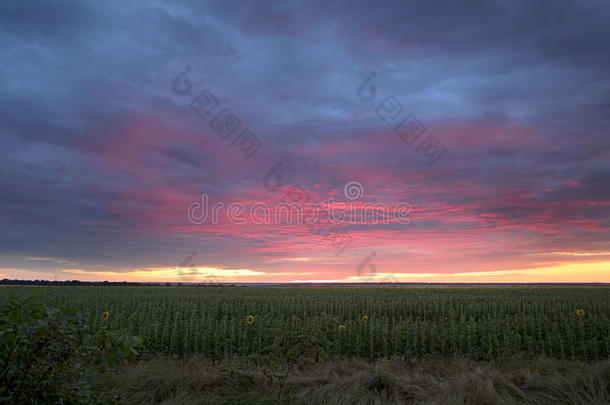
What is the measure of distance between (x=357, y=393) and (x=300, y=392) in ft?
3.24

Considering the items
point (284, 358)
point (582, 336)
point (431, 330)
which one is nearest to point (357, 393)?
point (284, 358)

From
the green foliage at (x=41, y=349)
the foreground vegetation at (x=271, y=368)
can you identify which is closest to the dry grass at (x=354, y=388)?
the foreground vegetation at (x=271, y=368)

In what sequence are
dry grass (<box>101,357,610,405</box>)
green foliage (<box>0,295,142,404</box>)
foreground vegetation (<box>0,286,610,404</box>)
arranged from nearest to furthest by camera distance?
green foliage (<box>0,295,142,404</box>) → foreground vegetation (<box>0,286,610,404</box>) → dry grass (<box>101,357,610,405</box>)

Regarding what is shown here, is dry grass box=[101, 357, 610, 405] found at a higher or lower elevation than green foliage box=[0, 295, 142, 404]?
lower

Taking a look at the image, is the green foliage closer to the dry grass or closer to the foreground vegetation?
the foreground vegetation

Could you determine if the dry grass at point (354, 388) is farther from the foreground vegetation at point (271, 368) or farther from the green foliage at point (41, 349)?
the green foliage at point (41, 349)

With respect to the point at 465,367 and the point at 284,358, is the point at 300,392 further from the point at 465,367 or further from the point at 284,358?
the point at 465,367

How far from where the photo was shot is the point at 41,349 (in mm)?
3896

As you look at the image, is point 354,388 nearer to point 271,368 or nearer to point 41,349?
point 271,368

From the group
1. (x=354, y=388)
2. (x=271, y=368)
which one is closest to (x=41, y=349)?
(x=271, y=368)

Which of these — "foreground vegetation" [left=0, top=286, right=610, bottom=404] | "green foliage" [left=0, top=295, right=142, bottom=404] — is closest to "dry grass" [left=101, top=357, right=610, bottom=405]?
"foreground vegetation" [left=0, top=286, right=610, bottom=404]

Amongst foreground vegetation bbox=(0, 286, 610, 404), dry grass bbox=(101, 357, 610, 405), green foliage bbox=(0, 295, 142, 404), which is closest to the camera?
green foliage bbox=(0, 295, 142, 404)

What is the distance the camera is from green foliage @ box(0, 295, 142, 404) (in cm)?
379

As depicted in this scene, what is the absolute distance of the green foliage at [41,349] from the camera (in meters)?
3.79
